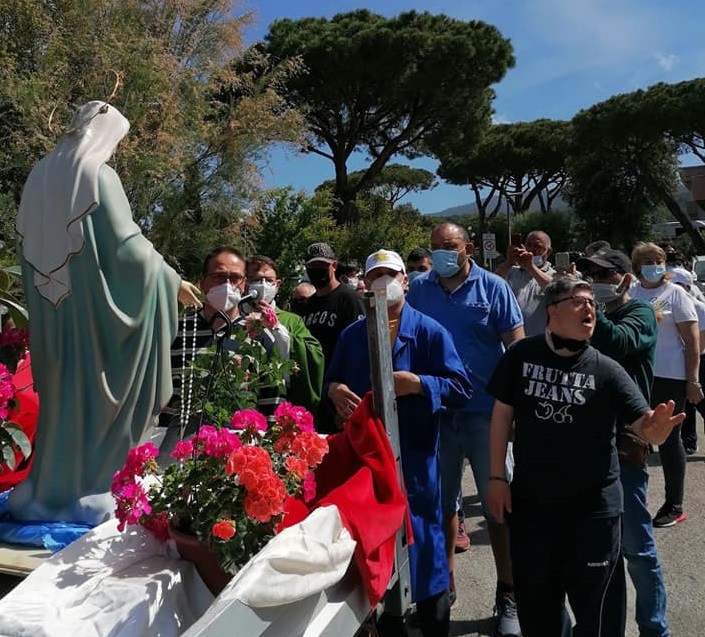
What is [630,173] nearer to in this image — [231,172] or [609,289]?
[231,172]

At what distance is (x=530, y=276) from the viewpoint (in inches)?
204

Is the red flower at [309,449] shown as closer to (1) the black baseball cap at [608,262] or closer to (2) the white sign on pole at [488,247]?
(1) the black baseball cap at [608,262]

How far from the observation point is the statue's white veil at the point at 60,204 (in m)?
2.38

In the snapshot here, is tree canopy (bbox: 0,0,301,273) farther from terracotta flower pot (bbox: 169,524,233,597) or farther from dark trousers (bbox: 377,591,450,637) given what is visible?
terracotta flower pot (bbox: 169,524,233,597)

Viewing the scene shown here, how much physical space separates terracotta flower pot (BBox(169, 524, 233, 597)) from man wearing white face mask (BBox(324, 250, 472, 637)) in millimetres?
937

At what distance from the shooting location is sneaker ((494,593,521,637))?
3.29m

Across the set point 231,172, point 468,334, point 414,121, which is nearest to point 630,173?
point 414,121

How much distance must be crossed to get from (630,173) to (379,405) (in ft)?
120

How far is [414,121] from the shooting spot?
23547 mm

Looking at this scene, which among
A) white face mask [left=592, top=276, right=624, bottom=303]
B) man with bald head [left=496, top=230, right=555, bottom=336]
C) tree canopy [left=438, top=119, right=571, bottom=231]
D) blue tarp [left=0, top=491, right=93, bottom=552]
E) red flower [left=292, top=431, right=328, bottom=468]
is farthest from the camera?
tree canopy [left=438, top=119, right=571, bottom=231]

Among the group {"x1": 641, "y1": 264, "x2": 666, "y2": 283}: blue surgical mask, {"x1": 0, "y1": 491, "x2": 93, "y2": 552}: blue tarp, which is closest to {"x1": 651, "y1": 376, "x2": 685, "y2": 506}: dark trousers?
{"x1": 641, "y1": 264, "x2": 666, "y2": 283}: blue surgical mask

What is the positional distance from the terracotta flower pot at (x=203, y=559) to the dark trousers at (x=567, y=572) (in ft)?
4.12

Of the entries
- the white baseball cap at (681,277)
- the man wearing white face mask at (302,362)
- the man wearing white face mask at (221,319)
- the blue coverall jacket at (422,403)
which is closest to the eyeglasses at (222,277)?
the man wearing white face mask at (221,319)

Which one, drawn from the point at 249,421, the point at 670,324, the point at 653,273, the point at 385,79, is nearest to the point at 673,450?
the point at 670,324
